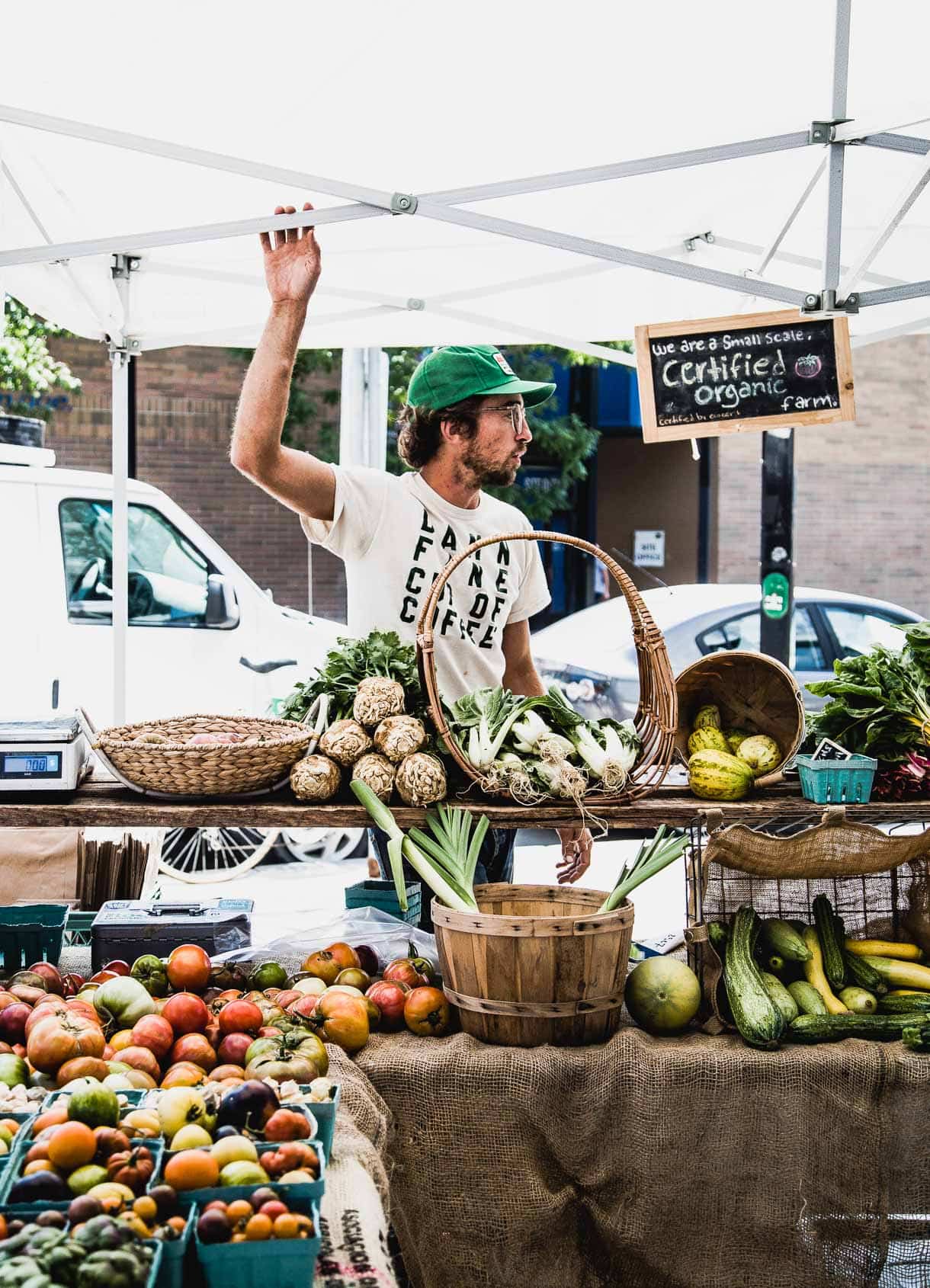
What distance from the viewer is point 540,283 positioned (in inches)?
221

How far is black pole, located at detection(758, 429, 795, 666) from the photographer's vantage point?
8.71 meters

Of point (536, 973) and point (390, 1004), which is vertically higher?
point (536, 973)

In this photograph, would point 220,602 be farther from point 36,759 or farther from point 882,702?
point 882,702

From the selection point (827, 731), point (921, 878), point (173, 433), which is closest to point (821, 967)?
point (921, 878)

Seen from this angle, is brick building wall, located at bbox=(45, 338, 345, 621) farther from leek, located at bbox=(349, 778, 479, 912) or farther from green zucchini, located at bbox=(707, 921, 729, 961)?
green zucchini, located at bbox=(707, 921, 729, 961)

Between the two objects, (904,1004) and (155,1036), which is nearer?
(155,1036)

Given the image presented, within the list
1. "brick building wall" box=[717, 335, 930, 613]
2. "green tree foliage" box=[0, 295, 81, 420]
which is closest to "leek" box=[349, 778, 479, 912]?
"green tree foliage" box=[0, 295, 81, 420]

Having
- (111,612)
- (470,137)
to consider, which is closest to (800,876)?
(470,137)

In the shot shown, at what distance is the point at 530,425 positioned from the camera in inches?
528

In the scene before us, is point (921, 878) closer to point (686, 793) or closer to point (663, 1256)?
point (686, 793)

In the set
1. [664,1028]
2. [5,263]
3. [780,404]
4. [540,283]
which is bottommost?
[664,1028]

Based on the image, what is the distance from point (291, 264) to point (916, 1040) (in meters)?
2.44

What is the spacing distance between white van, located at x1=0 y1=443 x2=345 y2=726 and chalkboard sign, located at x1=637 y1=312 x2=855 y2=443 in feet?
9.81

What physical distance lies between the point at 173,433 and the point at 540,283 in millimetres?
9434
